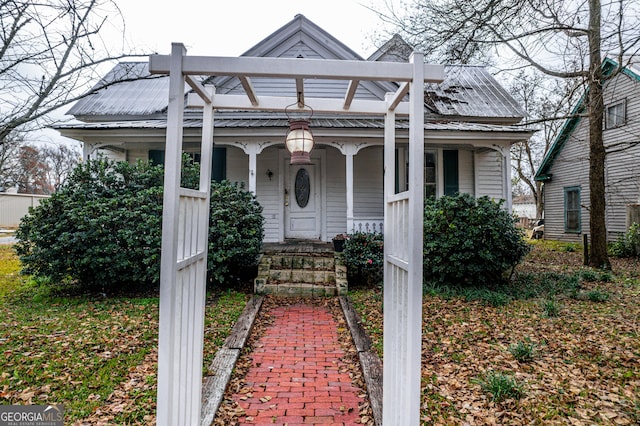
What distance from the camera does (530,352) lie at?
3.79m

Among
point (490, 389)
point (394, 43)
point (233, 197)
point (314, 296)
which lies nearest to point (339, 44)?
point (394, 43)

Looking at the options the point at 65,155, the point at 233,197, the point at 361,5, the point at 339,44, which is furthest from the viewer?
the point at 65,155

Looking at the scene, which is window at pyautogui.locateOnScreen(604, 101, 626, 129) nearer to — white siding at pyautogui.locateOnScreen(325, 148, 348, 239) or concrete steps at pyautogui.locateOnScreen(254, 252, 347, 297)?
white siding at pyautogui.locateOnScreen(325, 148, 348, 239)

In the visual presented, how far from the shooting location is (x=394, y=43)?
7.27 meters

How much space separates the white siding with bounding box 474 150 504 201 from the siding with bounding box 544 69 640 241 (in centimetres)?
244

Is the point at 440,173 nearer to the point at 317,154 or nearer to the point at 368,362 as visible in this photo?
the point at 317,154

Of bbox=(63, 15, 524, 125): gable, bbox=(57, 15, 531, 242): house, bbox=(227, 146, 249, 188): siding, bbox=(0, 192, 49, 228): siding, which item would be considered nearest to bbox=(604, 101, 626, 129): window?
bbox=(63, 15, 524, 125): gable

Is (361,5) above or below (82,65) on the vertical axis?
above

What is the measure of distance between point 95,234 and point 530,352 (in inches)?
246

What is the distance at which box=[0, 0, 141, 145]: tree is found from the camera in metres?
3.16

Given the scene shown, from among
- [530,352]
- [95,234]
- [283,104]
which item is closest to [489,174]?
[530,352]

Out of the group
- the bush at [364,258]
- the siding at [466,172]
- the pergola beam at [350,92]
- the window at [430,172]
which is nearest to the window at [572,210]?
the siding at [466,172]

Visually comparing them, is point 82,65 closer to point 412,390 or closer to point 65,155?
point 412,390

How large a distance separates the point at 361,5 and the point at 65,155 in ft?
120
